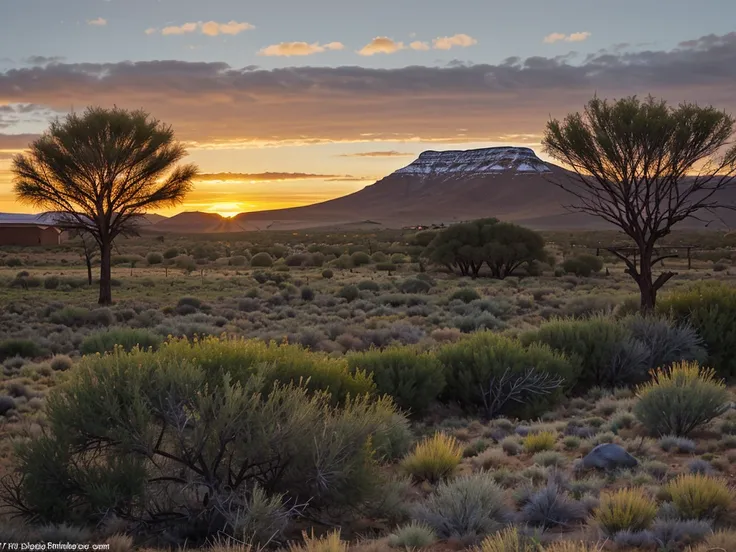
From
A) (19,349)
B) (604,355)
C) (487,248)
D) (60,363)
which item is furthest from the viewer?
(487,248)

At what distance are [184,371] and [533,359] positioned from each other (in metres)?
8.76

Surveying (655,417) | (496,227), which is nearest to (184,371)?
(655,417)

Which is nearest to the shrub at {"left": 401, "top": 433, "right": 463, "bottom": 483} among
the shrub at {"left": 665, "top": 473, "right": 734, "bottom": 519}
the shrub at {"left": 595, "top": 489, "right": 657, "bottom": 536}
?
the shrub at {"left": 595, "top": 489, "right": 657, "bottom": 536}

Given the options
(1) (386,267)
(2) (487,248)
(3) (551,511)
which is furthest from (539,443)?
(1) (386,267)

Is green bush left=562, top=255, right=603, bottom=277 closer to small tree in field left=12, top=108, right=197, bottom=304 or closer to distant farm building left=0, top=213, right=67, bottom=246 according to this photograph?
small tree in field left=12, top=108, right=197, bottom=304

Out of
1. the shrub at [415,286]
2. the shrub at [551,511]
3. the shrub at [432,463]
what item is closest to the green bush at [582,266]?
the shrub at [415,286]

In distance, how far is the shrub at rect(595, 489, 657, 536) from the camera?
23.0ft

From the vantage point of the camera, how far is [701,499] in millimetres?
7418

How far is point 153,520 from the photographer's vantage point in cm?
763

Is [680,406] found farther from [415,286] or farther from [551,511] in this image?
[415,286]

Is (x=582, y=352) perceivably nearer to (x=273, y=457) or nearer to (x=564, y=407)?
(x=564, y=407)

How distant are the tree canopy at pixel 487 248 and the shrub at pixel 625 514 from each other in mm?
42824

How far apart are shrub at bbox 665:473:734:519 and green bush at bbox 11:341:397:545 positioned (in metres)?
3.05

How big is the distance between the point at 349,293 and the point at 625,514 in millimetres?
29445
